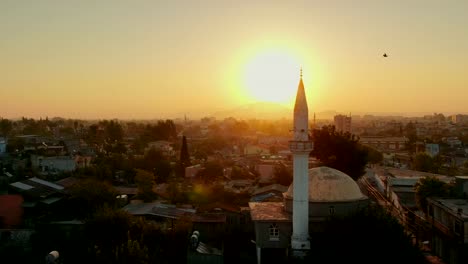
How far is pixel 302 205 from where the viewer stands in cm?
1770

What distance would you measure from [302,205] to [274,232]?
146 centimetres

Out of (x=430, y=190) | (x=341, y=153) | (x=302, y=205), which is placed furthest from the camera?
(x=341, y=153)

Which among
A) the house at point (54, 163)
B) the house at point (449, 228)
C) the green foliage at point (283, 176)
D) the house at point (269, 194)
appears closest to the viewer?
the house at point (449, 228)

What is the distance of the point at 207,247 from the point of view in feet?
62.2

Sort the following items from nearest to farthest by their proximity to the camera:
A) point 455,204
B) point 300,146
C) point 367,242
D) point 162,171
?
point 367,242 → point 300,146 → point 455,204 → point 162,171

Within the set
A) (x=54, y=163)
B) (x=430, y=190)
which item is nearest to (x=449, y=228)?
(x=430, y=190)

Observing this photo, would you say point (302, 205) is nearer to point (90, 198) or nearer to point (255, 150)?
point (90, 198)

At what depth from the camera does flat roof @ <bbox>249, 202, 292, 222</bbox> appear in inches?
709

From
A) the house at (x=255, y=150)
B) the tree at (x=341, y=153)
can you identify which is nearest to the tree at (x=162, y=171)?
the tree at (x=341, y=153)

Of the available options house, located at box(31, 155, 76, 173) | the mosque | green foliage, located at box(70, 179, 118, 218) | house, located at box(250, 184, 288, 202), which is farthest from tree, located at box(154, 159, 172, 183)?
the mosque

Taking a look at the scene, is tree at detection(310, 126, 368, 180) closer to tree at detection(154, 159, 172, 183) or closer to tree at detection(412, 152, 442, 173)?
tree at detection(154, 159, 172, 183)

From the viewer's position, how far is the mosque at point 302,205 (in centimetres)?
1772

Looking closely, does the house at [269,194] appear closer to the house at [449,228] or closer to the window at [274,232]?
the window at [274,232]

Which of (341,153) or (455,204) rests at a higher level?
(341,153)
